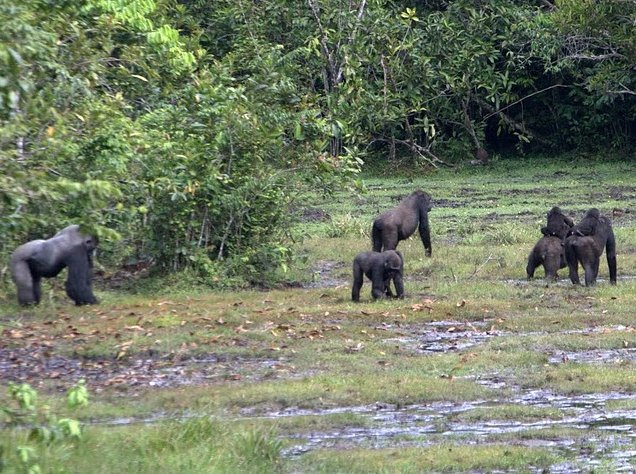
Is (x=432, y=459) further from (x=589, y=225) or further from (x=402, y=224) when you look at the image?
(x=402, y=224)

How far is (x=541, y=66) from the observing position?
123 ft

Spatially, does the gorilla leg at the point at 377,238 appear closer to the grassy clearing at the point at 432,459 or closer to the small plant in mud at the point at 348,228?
the small plant in mud at the point at 348,228

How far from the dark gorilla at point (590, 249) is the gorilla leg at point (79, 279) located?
6.38 m

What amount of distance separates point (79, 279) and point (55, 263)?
0.36 m

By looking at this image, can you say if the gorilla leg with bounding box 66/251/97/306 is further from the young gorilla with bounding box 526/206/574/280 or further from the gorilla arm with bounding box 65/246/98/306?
the young gorilla with bounding box 526/206/574/280

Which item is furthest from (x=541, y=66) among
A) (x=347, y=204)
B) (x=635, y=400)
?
(x=635, y=400)

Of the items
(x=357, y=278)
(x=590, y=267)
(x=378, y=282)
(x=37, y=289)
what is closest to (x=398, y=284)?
(x=378, y=282)

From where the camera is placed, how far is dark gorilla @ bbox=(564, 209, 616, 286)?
16969 millimetres

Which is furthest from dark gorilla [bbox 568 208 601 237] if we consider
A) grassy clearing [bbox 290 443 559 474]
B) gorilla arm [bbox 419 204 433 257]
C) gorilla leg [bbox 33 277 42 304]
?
grassy clearing [bbox 290 443 559 474]

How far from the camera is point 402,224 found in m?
20.1

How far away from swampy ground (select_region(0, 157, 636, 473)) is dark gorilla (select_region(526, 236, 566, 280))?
0.71ft

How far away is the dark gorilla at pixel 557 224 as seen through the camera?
Result: 719 inches

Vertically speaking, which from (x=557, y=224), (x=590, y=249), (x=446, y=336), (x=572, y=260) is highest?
(x=557, y=224)

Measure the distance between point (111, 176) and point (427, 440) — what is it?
743 cm
